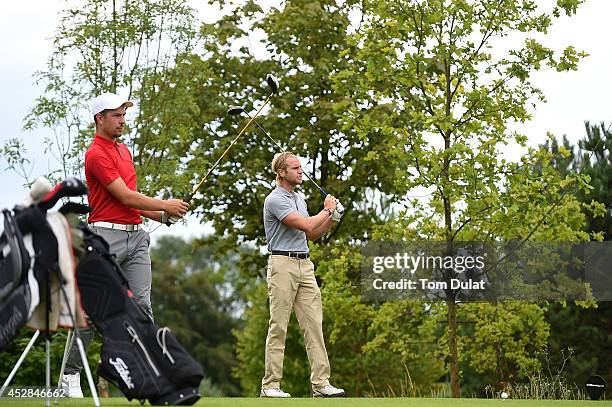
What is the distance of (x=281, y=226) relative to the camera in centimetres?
953

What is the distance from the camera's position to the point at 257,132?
22.8 m

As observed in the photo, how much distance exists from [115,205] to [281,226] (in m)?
2.05

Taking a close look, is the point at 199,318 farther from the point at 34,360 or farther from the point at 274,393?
the point at 274,393

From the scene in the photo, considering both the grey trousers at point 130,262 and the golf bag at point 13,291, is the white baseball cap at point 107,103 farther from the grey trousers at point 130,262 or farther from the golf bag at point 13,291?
the golf bag at point 13,291

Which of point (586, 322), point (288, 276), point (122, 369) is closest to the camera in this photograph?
point (122, 369)

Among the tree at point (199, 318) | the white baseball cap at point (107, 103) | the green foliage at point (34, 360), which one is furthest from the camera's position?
the tree at point (199, 318)

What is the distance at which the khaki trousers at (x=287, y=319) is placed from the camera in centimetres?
949

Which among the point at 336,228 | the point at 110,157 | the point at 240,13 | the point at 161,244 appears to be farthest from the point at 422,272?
the point at 161,244

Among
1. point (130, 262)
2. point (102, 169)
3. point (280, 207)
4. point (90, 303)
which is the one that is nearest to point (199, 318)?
point (280, 207)

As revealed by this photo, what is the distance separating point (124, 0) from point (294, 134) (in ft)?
16.8

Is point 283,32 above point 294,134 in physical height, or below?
above

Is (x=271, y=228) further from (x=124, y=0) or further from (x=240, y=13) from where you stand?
(x=240, y=13)

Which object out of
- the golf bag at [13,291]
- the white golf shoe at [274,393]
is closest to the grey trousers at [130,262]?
the white golf shoe at [274,393]

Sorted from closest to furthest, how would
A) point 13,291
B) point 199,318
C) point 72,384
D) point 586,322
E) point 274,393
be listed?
point 13,291 → point 72,384 → point 274,393 → point 586,322 → point 199,318
